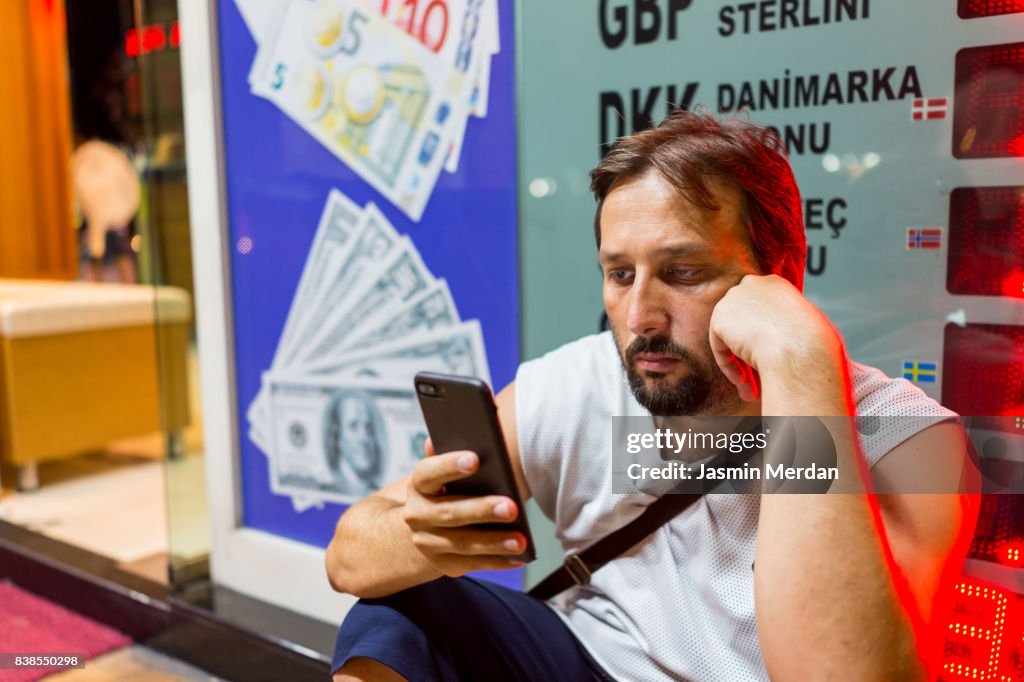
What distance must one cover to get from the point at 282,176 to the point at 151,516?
187cm

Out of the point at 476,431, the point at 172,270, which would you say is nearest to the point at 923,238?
the point at 476,431

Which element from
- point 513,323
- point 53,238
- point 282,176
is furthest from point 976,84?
point 53,238

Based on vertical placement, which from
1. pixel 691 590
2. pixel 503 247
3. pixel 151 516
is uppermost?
pixel 503 247

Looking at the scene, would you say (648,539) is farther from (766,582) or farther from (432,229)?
(432,229)

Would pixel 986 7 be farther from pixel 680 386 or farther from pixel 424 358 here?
pixel 424 358

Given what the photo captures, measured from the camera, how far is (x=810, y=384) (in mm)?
1102

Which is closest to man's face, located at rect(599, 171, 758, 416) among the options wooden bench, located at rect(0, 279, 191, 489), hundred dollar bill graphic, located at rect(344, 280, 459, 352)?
hundred dollar bill graphic, located at rect(344, 280, 459, 352)

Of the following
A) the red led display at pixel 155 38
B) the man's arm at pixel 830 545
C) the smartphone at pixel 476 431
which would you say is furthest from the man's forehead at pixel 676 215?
the red led display at pixel 155 38

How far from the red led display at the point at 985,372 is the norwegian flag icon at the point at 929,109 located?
370 millimetres

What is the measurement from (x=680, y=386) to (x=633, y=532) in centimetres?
26

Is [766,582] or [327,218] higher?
[327,218]

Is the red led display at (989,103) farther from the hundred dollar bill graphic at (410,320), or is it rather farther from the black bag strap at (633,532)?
the hundred dollar bill graphic at (410,320)

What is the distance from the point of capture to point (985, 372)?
1512mm

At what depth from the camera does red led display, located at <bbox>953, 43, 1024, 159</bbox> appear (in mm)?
1432
